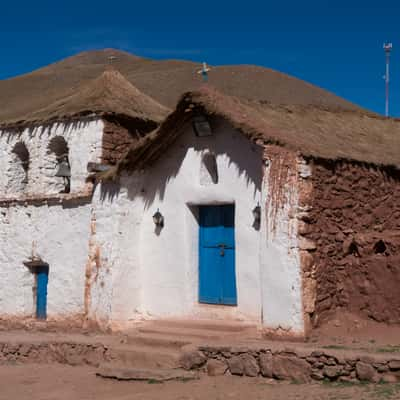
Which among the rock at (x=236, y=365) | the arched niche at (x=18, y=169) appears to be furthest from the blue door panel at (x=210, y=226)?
the arched niche at (x=18, y=169)

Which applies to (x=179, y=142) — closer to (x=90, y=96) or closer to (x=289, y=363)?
(x=90, y=96)

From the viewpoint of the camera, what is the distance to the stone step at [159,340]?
36.6 feet

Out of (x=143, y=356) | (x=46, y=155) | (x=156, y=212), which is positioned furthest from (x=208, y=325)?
(x=46, y=155)

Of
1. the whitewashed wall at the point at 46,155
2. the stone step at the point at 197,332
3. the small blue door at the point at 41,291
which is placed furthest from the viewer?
the small blue door at the point at 41,291

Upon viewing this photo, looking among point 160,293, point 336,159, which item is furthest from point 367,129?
point 160,293

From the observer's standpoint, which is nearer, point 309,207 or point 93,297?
point 309,207

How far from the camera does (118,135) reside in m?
15.2

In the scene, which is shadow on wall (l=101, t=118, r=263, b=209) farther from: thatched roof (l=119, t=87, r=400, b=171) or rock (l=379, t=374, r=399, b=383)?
rock (l=379, t=374, r=399, b=383)

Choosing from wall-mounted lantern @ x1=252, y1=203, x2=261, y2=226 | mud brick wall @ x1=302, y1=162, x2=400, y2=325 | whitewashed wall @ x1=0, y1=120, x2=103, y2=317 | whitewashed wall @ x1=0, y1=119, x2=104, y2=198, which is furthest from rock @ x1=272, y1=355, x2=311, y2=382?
whitewashed wall @ x1=0, y1=119, x2=104, y2=198

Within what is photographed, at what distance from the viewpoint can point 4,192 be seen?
16281 millimetres

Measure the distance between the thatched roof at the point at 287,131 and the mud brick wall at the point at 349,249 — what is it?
40cm

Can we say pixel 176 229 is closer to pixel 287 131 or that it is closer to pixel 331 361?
pixel 287 131

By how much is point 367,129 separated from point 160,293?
17.6 feet

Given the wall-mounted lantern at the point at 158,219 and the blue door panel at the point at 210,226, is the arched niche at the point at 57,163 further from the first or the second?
the blue door panel at the point at 210,226
